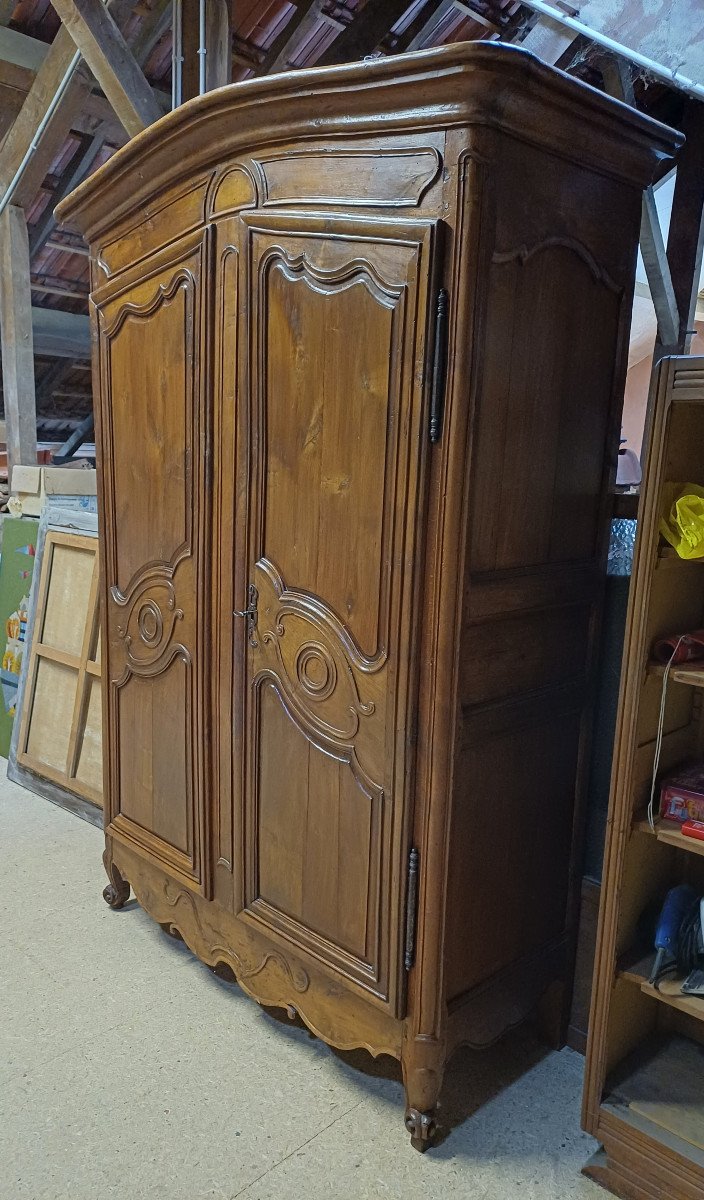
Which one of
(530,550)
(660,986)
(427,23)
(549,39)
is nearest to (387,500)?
(530,550)

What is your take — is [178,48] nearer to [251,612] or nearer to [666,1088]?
[251,612]

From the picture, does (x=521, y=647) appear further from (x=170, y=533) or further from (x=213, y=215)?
(x=213, y=215)

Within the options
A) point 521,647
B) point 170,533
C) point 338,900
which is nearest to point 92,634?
point 170,533

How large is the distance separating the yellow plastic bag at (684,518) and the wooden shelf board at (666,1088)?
104cm

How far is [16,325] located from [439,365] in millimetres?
3117

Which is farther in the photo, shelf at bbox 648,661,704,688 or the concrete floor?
the concrete floor

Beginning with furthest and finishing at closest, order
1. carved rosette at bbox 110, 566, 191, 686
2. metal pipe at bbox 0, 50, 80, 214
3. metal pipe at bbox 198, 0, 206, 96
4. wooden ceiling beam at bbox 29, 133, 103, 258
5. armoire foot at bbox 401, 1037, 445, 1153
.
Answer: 1. wooden ceiling beam at bbox 29, 133, 103, 258
2. metal pipe at bbox 0, 50, 80, 214
3. metal pipe at bbox 198, 0, 206, 96
4. carved rosette at bbox 110, 566, 191, 686
5. armoire foot at bbox 401, 1037, 445, 1153

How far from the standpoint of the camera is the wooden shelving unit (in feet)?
4.62

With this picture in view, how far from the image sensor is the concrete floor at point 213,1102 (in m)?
1.54

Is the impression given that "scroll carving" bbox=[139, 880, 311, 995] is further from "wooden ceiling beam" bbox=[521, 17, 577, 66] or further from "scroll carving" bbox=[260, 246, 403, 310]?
"wooden ceiling beam" bbox=[521, 17, 577, 66]

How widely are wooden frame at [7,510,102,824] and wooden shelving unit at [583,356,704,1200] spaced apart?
6.42ft

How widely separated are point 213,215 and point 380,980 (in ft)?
5.21

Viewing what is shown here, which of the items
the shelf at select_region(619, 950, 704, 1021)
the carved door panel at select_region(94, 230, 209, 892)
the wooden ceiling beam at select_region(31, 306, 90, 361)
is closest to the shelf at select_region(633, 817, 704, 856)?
the shelf at select_region(619, 950, 704, 1021)

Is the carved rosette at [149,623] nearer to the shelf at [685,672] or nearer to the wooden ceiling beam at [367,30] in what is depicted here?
the shelf at [685,672]
